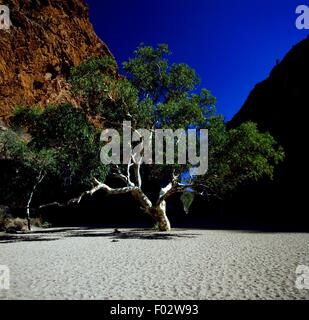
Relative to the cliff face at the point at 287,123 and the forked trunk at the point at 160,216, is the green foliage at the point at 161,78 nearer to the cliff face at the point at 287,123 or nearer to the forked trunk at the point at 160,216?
the forked trunk at the point at 160,216

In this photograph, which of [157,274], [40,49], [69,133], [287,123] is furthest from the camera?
[40,49]

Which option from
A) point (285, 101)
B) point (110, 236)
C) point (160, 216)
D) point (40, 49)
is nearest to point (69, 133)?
point (110, 236)

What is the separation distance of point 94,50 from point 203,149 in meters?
49.2

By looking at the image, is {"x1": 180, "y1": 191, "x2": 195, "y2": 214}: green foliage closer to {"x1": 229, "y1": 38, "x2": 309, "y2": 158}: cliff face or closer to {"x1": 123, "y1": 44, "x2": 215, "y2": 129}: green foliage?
{"x1": 229, "y1": 38, "x2": 309, "y2": 158}: cliff face

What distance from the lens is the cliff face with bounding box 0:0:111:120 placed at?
5103 centimetres

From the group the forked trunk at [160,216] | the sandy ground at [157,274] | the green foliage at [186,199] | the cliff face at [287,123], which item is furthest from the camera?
the green foliage at [186,199]

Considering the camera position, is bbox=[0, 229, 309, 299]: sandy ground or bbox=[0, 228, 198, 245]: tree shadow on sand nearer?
bbox=[0, 229, 309, 299]: sandy ground

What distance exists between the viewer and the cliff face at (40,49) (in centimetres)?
5103

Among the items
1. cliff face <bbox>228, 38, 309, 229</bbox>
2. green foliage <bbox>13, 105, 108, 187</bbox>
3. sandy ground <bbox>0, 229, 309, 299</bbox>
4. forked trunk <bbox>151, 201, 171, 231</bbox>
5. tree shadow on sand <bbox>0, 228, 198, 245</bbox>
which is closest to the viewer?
sandy ground <bbox>0, 229, 309, 299</bbox>

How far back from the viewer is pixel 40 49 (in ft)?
181

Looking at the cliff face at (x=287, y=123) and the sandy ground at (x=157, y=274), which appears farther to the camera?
the cliff face at (x=287, y=123)

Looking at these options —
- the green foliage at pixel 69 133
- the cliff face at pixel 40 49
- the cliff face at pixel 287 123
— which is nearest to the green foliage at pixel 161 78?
the green foliage at pixel 69 133

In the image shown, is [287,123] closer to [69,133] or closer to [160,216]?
[160,216]

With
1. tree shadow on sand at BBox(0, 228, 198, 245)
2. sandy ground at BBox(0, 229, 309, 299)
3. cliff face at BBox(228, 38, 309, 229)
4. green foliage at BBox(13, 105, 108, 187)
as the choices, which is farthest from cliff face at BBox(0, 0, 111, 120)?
sandy ground at BBox(0, 229, 309, 299)
